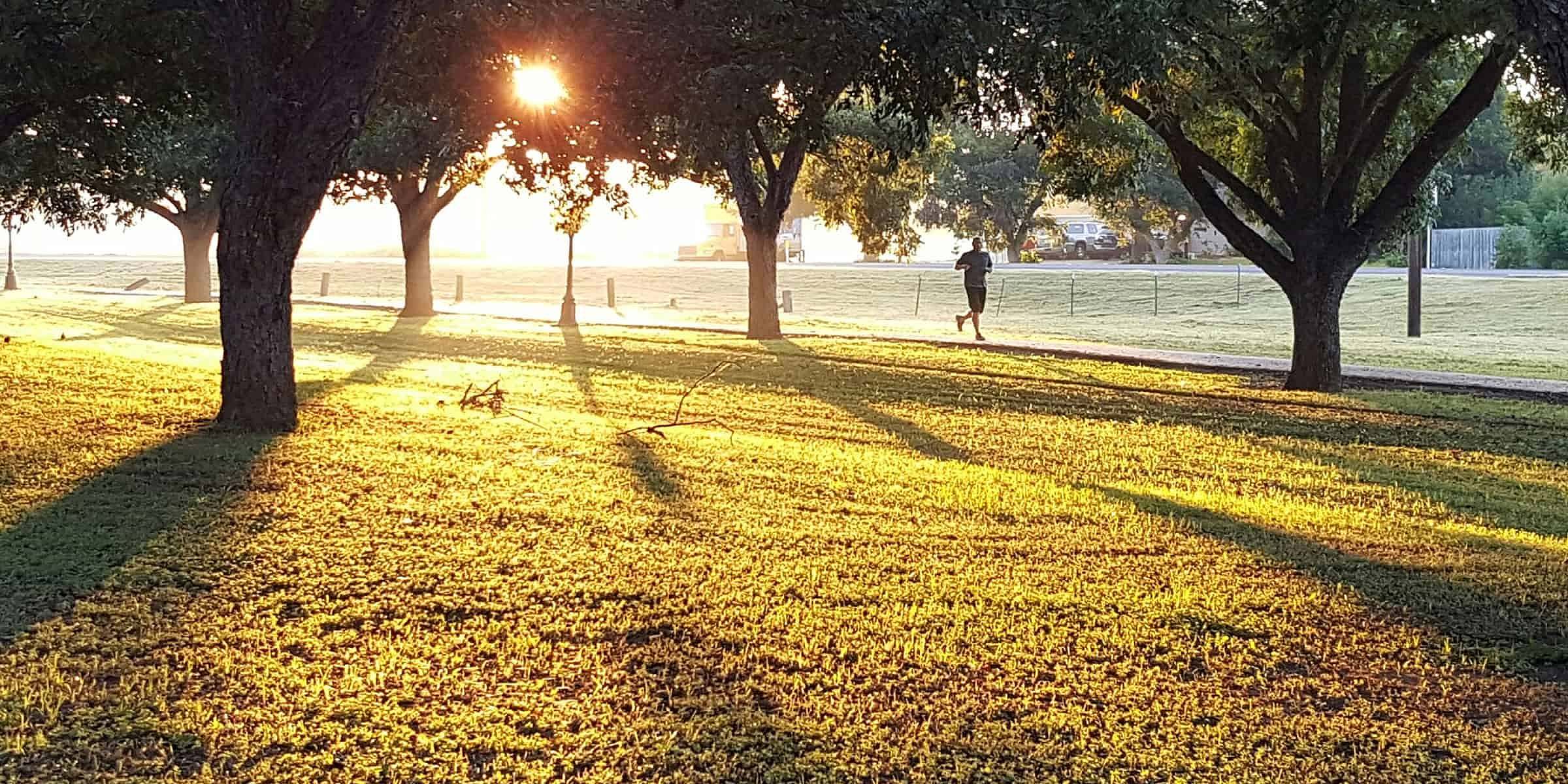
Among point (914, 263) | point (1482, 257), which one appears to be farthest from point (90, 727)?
point (914, 263)

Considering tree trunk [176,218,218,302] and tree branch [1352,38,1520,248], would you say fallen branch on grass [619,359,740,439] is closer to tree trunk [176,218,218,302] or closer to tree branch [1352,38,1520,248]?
tree branch [1352,38,1520,248]

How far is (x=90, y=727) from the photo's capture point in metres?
4.03

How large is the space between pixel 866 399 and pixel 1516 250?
42.6 metres

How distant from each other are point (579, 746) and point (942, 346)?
19546 millimetres

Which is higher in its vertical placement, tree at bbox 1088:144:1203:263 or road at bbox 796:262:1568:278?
tree at bbox 1088:144:1203:263

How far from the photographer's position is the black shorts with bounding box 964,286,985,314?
2436 centimetres

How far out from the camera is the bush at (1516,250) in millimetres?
47500

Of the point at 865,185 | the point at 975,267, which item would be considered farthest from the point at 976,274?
the point at 865,185

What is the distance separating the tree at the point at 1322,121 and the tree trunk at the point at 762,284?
28.6ft

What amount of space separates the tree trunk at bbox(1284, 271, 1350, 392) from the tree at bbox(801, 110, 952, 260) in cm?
1057

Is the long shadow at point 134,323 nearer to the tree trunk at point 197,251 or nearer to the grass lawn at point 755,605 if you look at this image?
the tree trunk at point 197,251

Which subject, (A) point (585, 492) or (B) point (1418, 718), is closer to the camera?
(B) point (1418, 718)

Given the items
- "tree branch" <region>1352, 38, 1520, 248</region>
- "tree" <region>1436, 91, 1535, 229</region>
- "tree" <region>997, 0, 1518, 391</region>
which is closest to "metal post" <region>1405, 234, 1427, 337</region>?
"tree" <region>997, 0, 1518, 391</region>

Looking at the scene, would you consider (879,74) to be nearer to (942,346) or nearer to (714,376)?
(714,376)
